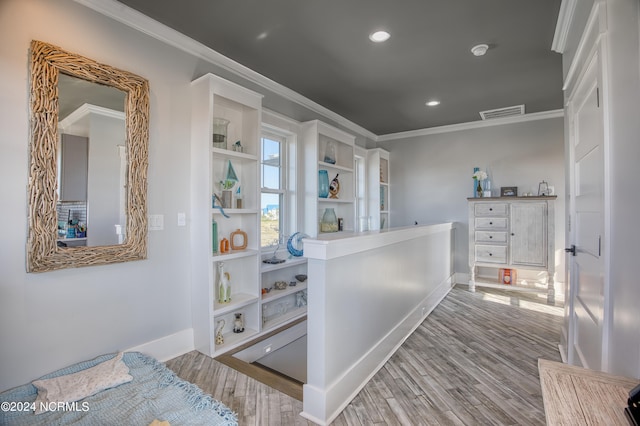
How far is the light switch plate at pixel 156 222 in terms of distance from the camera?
2297 millimetres

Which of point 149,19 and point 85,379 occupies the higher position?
point 149,19

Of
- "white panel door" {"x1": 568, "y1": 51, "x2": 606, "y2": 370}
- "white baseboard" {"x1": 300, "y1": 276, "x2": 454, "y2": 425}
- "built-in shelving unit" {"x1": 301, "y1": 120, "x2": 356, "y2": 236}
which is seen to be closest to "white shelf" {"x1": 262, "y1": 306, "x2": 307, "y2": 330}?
"built-in shelving unit" {"x1": 301, "y1": 120, "x2": 356, "y2": 236}

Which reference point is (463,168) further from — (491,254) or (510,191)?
(491,254)

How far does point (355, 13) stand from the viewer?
2170mm

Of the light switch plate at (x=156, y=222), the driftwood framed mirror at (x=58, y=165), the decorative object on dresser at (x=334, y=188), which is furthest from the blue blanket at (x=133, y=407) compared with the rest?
the decorative object on dresser at (x=334, y=188)

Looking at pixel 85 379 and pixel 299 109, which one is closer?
pixel 85 379

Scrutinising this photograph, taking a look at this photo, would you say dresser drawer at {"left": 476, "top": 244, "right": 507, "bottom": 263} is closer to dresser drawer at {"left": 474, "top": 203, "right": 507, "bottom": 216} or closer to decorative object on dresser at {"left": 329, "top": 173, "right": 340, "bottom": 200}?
dresser drawer at {"left": 474, "top": 203, "right": 507, "bottom": 216}

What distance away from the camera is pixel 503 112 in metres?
4.33

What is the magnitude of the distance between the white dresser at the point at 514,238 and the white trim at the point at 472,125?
1256mm

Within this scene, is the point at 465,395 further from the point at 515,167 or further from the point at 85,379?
the point at 515,167

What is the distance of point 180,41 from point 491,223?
431 centimetres

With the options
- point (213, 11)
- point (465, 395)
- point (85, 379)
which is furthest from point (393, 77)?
point (85, 379)

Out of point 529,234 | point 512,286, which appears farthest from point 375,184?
point 512,286

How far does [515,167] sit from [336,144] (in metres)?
2.71
